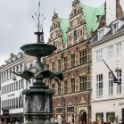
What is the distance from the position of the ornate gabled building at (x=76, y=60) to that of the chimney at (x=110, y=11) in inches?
35.8

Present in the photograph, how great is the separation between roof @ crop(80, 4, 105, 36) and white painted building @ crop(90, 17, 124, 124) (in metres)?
2.70

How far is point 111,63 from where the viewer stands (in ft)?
137

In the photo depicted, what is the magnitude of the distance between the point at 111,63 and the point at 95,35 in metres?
5.90

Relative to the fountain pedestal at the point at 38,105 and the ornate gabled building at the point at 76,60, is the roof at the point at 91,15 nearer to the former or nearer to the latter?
the ornate gabled building at the point at 76,60

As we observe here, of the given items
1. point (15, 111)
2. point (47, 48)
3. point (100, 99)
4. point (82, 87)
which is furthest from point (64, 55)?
point (47, 48)

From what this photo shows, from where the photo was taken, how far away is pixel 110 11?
4700 cm

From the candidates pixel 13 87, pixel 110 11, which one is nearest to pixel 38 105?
pixel 110 11

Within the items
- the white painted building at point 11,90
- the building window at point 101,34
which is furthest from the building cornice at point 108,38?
the white painted building at point 11,90

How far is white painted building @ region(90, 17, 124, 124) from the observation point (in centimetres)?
4012

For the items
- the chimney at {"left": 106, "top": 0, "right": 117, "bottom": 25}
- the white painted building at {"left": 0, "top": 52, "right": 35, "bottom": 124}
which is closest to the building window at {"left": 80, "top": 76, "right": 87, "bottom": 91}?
the chimney at {"left": 106, "top": 0, "right": 117, "bottom": 25}

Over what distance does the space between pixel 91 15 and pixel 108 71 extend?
10730 mm

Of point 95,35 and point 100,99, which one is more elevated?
point 95,35

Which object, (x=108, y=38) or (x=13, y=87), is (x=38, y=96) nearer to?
(x=108, y=38)

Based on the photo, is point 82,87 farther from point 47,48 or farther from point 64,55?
point 47,48
